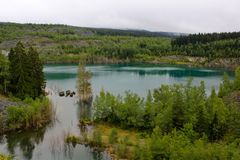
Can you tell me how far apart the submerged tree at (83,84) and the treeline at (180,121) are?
20.3 metres

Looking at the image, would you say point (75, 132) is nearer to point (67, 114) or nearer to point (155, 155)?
point (67, 114)

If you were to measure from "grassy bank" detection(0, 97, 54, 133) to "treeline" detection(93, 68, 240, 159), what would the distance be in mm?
10357

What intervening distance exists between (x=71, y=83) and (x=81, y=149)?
2869 inches

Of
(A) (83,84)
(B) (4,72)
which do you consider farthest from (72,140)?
(A) (83,84)

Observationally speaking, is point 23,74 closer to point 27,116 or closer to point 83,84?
point 27,116

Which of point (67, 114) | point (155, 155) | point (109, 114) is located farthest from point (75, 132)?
point (155, 155)

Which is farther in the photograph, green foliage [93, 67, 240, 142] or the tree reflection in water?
the tree reflection in water

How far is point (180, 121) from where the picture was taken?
210 ft

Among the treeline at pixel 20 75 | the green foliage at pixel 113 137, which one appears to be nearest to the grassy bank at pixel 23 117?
the treeline at pixel 20 75

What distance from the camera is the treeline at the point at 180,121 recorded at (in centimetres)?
4724

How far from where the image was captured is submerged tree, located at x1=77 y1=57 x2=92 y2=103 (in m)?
94.5

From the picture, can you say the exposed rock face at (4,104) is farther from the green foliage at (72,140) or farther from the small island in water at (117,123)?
the green foliage at (72,140)

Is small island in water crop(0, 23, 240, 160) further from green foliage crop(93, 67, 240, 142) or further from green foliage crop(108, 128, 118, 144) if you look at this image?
green foliage crop(108, 128, 118, 144)

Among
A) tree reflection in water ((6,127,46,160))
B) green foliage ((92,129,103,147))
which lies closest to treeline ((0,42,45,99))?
tree reflection in water ((6,127,46,160))
